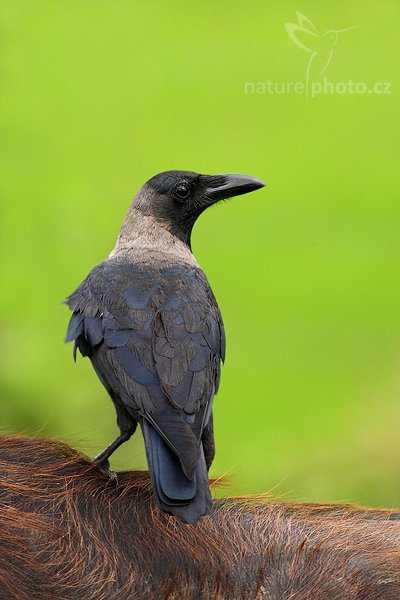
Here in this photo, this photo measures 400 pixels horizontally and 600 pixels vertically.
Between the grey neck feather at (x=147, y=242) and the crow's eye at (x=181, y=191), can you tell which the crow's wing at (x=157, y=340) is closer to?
the grey neck feather at (x=147, y=242)

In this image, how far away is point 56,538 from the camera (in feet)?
4.60

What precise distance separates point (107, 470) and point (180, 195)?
0.78 metres

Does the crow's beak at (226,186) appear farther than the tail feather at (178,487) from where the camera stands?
Yes

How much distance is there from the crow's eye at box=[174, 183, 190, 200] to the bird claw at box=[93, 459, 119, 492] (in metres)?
0.72

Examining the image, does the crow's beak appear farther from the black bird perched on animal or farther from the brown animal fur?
the brown animal fur

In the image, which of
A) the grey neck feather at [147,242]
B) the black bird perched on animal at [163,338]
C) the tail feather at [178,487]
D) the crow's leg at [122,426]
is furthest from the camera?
the grey neck feather at [147,242]

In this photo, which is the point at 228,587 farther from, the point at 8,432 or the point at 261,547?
the point at 8,432

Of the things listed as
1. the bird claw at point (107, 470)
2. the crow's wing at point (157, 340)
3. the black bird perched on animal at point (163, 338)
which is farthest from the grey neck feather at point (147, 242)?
the bird claw at point (107, 470)

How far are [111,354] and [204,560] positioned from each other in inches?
15.5

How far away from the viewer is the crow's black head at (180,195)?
2.16 m

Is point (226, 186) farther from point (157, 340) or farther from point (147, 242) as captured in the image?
point (157, 340)

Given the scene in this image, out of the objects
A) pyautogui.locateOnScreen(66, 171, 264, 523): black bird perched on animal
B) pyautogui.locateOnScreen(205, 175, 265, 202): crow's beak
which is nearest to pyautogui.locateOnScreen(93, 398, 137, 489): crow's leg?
pyautogui.locateOnScreen(66, 171, 264, 523): black bird perched on animal

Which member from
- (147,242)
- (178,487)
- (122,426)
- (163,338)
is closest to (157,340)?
(163,338)

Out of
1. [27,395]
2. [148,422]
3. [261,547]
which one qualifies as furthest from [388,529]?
[27,395]
